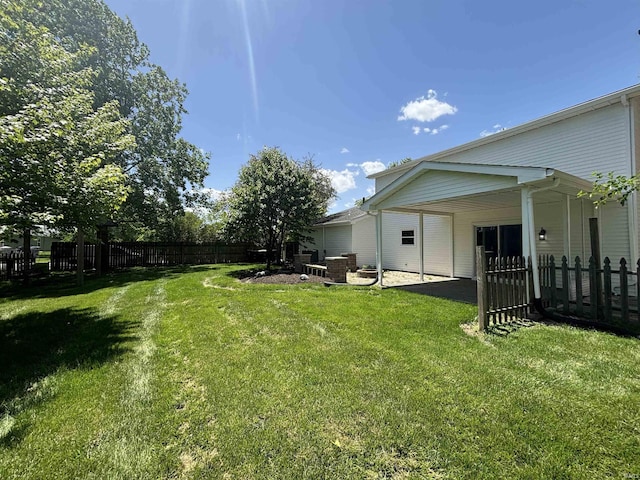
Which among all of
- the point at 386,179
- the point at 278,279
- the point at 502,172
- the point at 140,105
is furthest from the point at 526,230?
the point at 140,105

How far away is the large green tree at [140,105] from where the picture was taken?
15.4 meters

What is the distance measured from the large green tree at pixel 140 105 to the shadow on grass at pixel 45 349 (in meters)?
11.2

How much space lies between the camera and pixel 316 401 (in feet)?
9.20

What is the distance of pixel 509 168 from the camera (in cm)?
617

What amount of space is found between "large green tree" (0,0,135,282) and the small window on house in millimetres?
12021

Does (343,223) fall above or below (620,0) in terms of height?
below

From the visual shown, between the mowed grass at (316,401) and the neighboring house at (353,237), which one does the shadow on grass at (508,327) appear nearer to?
the mowed grass at (316,401)

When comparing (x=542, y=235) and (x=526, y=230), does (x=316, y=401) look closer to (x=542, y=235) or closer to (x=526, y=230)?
(x=526, y=230)

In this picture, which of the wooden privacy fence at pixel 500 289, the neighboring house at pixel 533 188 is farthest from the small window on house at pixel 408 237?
the wooden privacy fence at pixel 500 289

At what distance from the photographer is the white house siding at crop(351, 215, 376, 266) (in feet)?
54.3

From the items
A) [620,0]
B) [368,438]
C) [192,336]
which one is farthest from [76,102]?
[620,0]

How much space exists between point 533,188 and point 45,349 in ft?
30.8

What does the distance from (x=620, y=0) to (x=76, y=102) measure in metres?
14.2

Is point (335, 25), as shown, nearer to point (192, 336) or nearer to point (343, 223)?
point (343, 223)
